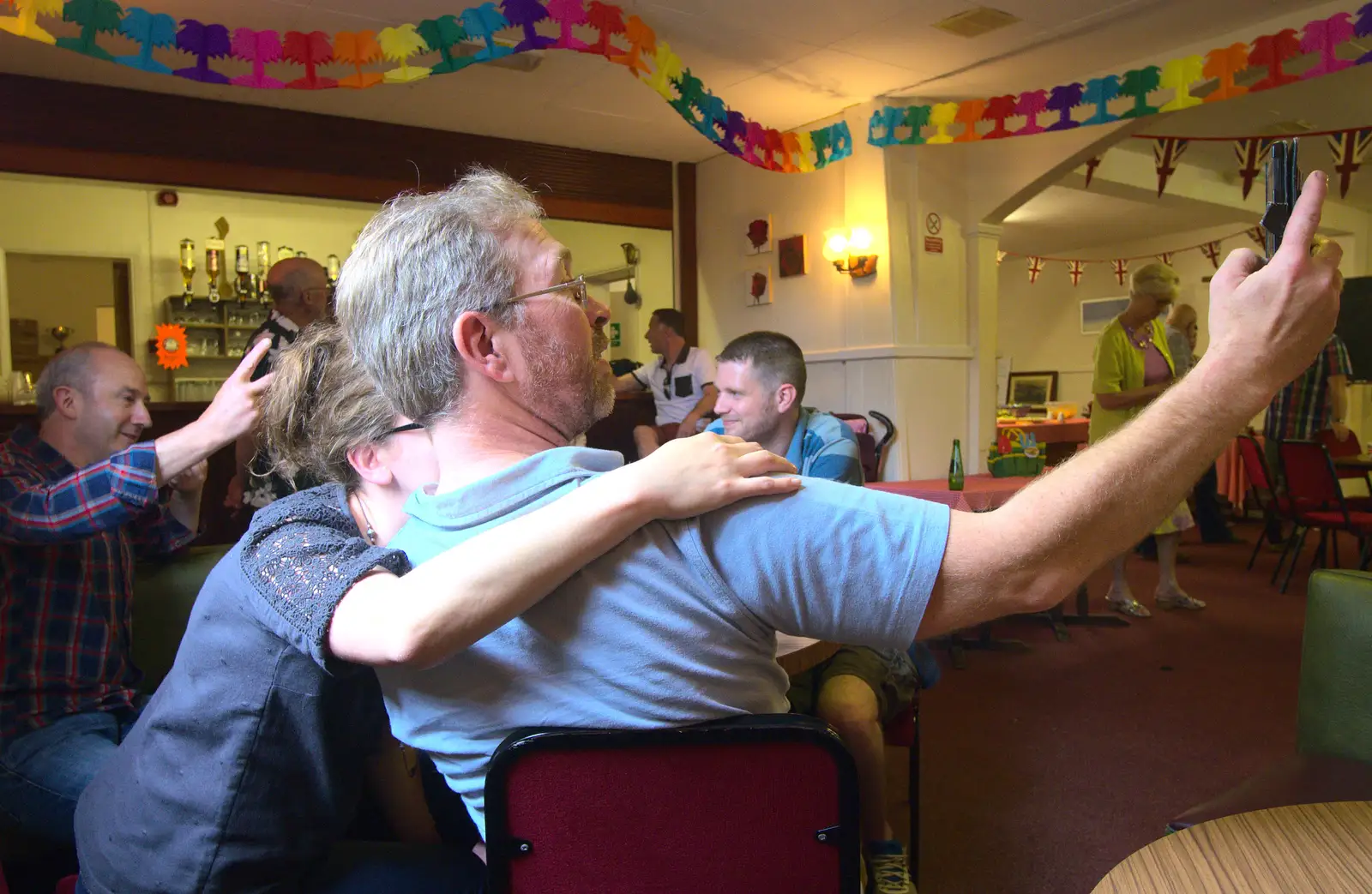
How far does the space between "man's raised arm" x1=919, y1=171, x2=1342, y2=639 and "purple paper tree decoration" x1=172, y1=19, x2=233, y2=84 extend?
3671 millimetres

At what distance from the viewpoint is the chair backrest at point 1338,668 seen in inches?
64.0

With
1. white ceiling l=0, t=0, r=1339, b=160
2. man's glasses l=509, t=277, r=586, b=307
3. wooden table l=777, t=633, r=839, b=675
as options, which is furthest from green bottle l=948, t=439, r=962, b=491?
man's glasses l=509, t=277, r=586, b=307

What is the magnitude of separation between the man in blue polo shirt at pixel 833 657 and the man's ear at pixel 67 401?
5.47 feet

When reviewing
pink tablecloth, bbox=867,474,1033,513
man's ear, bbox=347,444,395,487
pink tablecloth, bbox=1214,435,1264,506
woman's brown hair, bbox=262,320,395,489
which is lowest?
pink tablecloth, bbox=1214,435,1264,506

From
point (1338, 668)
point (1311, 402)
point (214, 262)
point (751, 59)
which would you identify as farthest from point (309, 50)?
point (1311, 402)

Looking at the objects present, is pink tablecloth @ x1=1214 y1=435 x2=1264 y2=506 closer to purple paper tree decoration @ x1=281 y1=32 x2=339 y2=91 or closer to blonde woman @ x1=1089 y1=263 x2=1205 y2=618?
blonde woman @ x1=1089 y1=263 x2=1205 y2=618

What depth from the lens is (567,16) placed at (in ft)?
12.7

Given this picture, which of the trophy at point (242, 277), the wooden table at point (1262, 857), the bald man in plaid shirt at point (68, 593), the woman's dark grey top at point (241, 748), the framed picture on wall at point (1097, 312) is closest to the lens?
the wooden table at point (1262, 857)

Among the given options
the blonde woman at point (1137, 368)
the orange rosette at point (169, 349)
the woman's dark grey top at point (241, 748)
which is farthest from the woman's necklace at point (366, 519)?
the orange rosette at point (169, 349)

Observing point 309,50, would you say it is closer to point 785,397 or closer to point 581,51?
point 581,51

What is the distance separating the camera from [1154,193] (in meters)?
8.23

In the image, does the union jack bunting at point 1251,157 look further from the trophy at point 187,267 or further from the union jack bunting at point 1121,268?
the trophy at point 187,267

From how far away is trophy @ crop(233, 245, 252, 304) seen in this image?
7.87 metres

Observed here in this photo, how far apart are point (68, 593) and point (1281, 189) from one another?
2004mm
